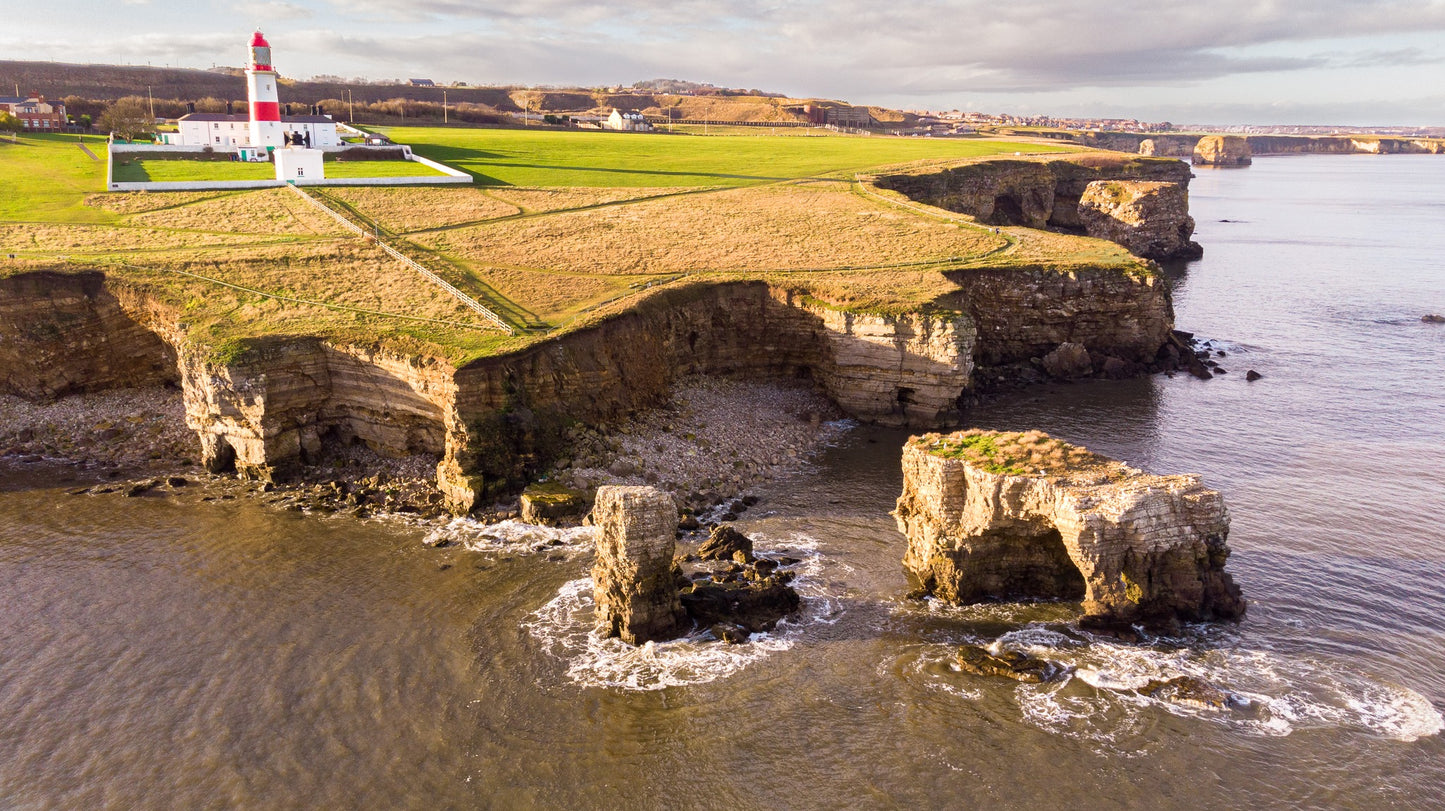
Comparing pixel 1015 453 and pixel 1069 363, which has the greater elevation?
pixel 1015 453

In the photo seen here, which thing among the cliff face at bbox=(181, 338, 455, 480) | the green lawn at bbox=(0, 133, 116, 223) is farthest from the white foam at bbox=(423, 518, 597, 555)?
the green lawn at bbox=(0, 133, 116, 223)

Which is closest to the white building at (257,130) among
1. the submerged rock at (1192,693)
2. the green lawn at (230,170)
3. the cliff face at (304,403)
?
the green lawn at (230,170)

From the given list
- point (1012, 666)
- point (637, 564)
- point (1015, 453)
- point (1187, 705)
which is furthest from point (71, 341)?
point (1187, 705)

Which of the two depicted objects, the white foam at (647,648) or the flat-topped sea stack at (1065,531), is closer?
the white foam at (647,648)

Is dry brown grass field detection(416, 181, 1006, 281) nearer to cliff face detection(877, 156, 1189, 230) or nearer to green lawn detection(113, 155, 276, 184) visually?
cliff face detection(877, 156, 1189, 230)

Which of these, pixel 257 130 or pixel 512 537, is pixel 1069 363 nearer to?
pixel 512 537

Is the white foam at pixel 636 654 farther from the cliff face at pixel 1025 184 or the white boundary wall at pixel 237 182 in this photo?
the cliff face at pixel 1025 184
